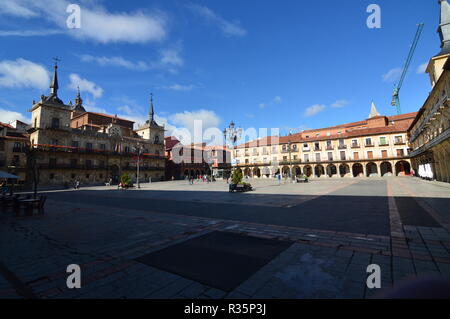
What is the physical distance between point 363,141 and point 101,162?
48673mm

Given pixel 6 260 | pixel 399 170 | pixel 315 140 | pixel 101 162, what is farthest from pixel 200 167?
pixel 6 260

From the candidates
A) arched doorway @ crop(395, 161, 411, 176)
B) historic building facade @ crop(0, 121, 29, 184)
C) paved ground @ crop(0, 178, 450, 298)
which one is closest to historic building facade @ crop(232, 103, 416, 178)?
arched doorway @ crop(395, 161, 411, 176)

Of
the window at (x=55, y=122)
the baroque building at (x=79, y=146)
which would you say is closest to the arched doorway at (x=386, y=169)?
the baroque building at (x=79, y=146)

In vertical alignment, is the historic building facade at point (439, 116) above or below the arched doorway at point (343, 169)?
above

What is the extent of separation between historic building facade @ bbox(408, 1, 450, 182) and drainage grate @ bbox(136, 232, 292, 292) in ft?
62.9

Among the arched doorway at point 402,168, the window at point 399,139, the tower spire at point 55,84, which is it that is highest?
the tower spire at point 55,84

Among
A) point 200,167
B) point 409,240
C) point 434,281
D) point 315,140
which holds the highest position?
point 315,140

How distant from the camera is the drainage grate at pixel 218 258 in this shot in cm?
319

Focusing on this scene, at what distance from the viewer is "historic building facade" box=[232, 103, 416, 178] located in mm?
38562

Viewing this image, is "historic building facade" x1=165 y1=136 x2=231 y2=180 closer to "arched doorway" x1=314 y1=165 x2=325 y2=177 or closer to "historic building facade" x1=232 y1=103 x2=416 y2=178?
"historic building facade" x1=232 y1=103 x2=416 y2=178

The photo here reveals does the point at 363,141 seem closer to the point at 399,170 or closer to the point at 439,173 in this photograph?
the point at 399,170

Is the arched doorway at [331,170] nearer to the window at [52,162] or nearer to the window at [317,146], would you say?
the window at [317,146]

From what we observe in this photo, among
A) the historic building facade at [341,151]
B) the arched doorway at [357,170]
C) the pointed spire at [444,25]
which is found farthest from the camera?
the arched doorway at [357,170]

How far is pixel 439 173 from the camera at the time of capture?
23188 millimetres
